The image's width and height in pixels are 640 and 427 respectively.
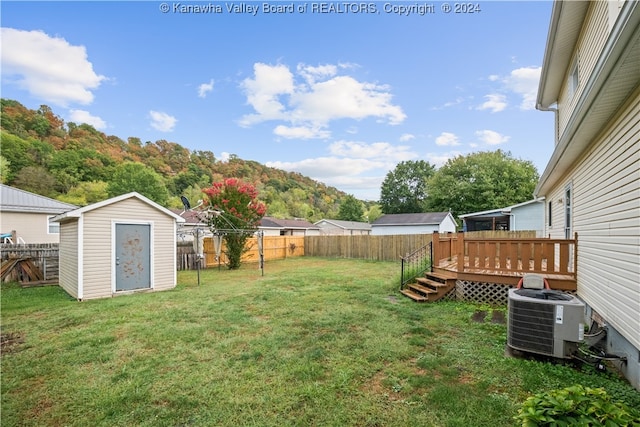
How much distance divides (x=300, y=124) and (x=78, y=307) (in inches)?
903

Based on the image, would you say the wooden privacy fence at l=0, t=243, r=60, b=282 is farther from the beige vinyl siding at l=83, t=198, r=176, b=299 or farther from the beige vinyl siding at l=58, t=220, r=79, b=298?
the beige vinyl siding at l=83, t=198, r=176, b=299

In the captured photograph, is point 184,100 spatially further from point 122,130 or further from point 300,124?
point 122,130

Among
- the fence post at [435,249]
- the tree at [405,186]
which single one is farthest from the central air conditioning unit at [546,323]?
the tree at [405,186]

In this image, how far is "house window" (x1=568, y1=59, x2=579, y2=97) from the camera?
6.11 metres

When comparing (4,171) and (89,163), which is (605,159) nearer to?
(4,171)

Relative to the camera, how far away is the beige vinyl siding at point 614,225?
110 inches

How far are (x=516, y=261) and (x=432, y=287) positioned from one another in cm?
184

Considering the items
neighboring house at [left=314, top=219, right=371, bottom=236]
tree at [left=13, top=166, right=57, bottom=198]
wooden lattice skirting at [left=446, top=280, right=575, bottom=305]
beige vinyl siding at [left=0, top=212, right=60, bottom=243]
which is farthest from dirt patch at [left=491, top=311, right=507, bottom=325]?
tree at [left=13, top=166, right=57, bottom=198]

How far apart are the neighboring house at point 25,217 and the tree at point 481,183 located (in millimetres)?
32895

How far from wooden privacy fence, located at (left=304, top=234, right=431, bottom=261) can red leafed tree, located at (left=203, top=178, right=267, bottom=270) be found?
21.9 ft

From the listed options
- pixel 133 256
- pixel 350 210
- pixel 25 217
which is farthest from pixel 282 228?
pixel 350 210

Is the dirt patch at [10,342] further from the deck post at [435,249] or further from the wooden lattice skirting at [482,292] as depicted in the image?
the deck post at [435,249]

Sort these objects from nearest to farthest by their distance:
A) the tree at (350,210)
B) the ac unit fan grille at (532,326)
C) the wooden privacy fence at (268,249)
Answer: the ac unit fan grille at (532,326)
the wooden privacy fence at (268,249)
the tree at (350,210)

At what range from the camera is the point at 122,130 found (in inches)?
1529
